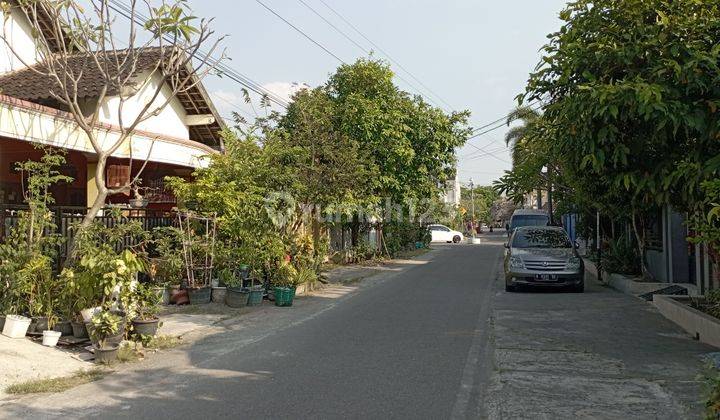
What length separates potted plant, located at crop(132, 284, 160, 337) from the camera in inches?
337

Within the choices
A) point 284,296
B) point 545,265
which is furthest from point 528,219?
point 284,296

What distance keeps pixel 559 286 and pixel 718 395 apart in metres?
11.8

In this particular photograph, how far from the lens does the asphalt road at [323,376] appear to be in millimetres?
5742

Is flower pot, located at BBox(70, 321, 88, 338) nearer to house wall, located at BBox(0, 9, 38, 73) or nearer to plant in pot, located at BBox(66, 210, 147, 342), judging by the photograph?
plant in pot, located at BBox(66, 210, 147, 342)

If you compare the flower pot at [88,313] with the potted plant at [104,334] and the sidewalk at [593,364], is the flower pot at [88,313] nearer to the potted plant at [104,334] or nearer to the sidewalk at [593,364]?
the potted plant at [104,334]

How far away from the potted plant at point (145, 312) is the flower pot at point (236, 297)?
12.7 ft

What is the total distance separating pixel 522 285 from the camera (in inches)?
619

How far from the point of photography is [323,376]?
6941 mm

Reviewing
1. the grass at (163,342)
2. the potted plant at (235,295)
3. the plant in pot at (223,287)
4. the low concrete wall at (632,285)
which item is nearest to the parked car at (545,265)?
the low concrete wall at (632,285)

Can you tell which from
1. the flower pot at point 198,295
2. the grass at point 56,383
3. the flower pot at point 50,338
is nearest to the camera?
the grass at point 56,383

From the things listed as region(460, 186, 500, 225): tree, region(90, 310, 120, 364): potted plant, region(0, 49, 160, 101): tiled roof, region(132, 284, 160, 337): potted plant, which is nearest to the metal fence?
region(132, 284, 160, 337): potted plant

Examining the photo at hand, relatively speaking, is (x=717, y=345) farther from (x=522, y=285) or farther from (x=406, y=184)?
(x=406, y=184)

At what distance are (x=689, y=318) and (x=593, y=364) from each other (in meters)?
3.12

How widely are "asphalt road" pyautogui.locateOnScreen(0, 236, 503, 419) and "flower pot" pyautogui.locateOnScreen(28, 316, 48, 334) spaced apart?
2.11m
